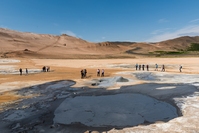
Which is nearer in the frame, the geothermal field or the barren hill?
the geothermal field

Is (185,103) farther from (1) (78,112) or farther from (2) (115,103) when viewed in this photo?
(1) (78,112)

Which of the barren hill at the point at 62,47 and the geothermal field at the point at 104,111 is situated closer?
the geothermal field at the point at 104,111

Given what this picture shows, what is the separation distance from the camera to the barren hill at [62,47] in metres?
112

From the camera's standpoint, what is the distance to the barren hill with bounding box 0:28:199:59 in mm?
112081

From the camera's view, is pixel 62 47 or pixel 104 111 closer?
pixel 104 111

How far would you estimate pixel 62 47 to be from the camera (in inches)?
5556

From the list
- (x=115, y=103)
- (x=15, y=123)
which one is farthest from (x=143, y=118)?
(x=15, y=123)

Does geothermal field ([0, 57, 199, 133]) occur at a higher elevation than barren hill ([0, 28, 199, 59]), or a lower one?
lower

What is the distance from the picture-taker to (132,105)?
1467 centimetres

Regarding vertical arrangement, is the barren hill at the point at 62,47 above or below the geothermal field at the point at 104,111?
above

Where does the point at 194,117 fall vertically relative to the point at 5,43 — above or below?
below

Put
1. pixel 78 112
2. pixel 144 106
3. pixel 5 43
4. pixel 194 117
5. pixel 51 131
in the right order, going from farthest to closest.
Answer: pixel 5 43
pixel 144 106
pixel 78 112
pixel 194 117
pixel 51 131

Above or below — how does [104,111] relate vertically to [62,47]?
below

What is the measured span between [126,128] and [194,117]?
15.1 ft
